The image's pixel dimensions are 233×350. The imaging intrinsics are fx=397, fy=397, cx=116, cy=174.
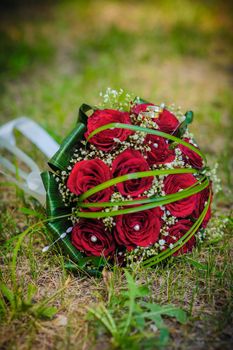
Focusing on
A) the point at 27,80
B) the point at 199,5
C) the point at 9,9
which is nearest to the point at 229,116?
the point at 27,80

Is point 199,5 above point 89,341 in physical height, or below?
above

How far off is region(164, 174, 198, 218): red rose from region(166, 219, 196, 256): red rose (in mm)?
59

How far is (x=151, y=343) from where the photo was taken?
135 centimetres

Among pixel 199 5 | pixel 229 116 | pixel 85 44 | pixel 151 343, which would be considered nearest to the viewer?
pixel 151 343

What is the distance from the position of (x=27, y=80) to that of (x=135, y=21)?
2.41m

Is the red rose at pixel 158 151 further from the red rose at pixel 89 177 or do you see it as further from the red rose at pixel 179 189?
the red rose at pixel 89 177

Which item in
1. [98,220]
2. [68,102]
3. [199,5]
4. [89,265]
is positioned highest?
[199,5]

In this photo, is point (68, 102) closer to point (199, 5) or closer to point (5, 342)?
point (5, 342)

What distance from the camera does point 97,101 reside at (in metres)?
3.65

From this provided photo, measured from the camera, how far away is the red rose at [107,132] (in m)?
1.63

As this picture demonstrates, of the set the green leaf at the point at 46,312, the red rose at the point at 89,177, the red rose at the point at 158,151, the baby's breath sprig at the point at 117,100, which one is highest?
the baby's breath sprig at the point at 117,100

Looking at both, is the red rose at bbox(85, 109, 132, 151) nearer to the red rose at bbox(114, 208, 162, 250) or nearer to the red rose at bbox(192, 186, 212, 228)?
the red rose at bbox(114, 208, 162, 250)

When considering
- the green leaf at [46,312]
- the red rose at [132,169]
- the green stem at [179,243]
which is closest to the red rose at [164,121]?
the red rose at [132,169]

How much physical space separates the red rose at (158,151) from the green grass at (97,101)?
45cm
